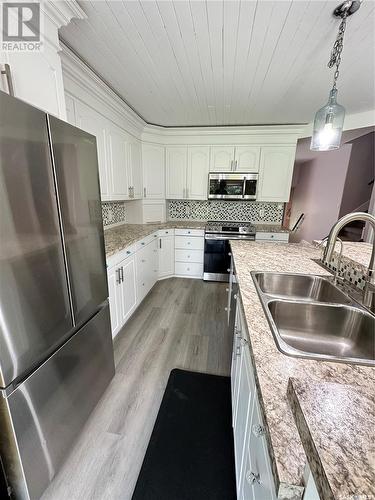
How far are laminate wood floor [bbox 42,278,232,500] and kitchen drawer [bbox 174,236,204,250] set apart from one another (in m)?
0.75

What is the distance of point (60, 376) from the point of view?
3.83 feet

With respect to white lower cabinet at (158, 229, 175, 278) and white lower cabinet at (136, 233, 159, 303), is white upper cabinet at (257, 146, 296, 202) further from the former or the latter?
white lower cabinet at (136, 233, 159, 303)

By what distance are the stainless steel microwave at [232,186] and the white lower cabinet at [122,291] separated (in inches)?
76.0

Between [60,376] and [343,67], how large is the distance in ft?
10.2

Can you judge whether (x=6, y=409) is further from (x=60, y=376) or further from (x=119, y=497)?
(x=119, y=497)

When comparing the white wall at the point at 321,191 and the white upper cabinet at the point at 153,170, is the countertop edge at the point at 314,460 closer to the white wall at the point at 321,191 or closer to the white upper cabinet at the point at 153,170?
the white upper cabinet at the point at 153,170

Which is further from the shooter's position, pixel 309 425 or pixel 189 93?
pixel 189 93

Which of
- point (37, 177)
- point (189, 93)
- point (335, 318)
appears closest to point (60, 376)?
point (37, 177)

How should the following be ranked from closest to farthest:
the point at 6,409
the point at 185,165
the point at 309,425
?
the point at 309,425 → the point at 6,409 → the point at 185,165

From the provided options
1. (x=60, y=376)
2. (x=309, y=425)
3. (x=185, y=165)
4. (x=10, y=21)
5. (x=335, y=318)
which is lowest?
(x=60, y=376)

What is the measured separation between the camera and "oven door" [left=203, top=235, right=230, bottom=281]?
3.60 meters

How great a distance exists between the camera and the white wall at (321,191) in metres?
5.03

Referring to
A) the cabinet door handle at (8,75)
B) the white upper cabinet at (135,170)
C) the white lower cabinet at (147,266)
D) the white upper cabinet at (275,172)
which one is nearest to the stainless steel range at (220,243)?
the white upper cabinet at (275,172)

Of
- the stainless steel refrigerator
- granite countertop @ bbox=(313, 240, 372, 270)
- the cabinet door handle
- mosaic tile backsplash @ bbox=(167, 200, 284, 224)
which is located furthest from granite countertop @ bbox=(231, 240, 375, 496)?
mosaic tile backsplash @ bbox=(167, 200, 284, 224)
